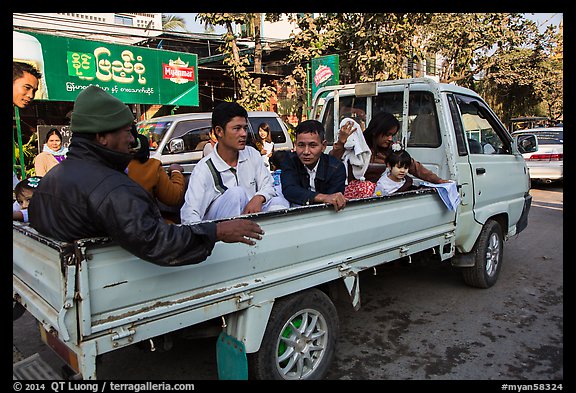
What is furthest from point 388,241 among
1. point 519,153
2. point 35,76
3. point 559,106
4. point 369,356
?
→ point 559,106

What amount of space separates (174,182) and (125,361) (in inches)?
56.3

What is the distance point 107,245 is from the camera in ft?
6.12

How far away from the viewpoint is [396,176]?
3.86m

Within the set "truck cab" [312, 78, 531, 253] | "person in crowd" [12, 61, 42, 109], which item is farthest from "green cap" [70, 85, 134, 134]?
"person in crowd" [12, 61, 42, 109]

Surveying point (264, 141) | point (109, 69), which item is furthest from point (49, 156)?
point (109, 69)

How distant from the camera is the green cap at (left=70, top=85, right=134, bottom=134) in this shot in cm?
194

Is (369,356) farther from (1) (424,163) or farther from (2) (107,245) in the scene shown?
(2) (107,245)

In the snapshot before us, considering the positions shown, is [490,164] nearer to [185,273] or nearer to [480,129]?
[480,129]

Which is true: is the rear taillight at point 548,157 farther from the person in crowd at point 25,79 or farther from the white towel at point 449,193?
the person in crowd at point 25,79

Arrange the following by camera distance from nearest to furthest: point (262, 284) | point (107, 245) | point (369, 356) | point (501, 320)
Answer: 1. point (107, 245)
2. point (262, 284)
3. point (369, 356)
4. point (501, 320)

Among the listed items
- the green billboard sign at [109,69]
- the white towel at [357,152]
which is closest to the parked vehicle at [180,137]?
the green billboard sign at [109,69]

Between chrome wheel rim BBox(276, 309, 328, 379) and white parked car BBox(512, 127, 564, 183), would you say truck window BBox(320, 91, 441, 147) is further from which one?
white parked car BBox(512, 127, 564, 183)

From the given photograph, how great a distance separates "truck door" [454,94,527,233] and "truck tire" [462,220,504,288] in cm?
17

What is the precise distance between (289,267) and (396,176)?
1712 mm
